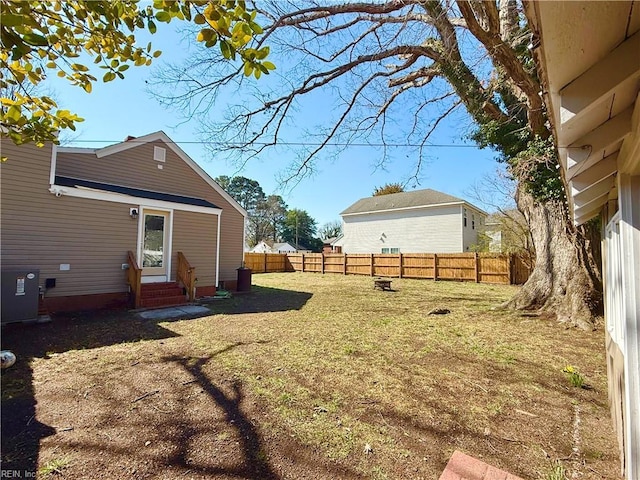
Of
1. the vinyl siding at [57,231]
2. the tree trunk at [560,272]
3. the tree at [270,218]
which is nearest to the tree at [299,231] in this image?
the tree at [270,218]

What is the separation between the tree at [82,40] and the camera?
1432 millimetres

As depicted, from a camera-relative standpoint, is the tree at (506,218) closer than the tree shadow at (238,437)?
No

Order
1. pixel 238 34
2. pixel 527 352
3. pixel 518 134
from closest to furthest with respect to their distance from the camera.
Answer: pixel 238 34 → pixel 527 352 → pixel 518 134

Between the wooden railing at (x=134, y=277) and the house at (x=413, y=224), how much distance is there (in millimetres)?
17261

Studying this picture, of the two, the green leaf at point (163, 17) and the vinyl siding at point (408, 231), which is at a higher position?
the vinyl siding at point (408, 231)

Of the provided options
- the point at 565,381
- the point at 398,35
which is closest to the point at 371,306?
the point at 565,381

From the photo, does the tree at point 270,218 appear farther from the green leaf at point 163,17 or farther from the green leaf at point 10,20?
the green leaf at point 10,20

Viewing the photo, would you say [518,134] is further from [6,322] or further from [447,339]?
[6,322]

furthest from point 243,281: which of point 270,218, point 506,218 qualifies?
point 270,218

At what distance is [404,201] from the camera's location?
22.4 meters

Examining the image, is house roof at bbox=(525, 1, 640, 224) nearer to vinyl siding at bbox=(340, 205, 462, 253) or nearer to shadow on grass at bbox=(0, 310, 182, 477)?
shadow on grass at bbox=(0, 310, 182, 477)

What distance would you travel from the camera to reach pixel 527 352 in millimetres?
4688

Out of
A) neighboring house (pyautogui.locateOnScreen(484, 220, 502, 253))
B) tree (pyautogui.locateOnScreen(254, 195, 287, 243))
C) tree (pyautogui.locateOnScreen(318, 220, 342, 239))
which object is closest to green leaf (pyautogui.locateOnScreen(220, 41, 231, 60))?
neighboring house (pyautogui.locateOnScreen(484, 220, 502, 253))

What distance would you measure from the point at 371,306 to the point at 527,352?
14.4ft
